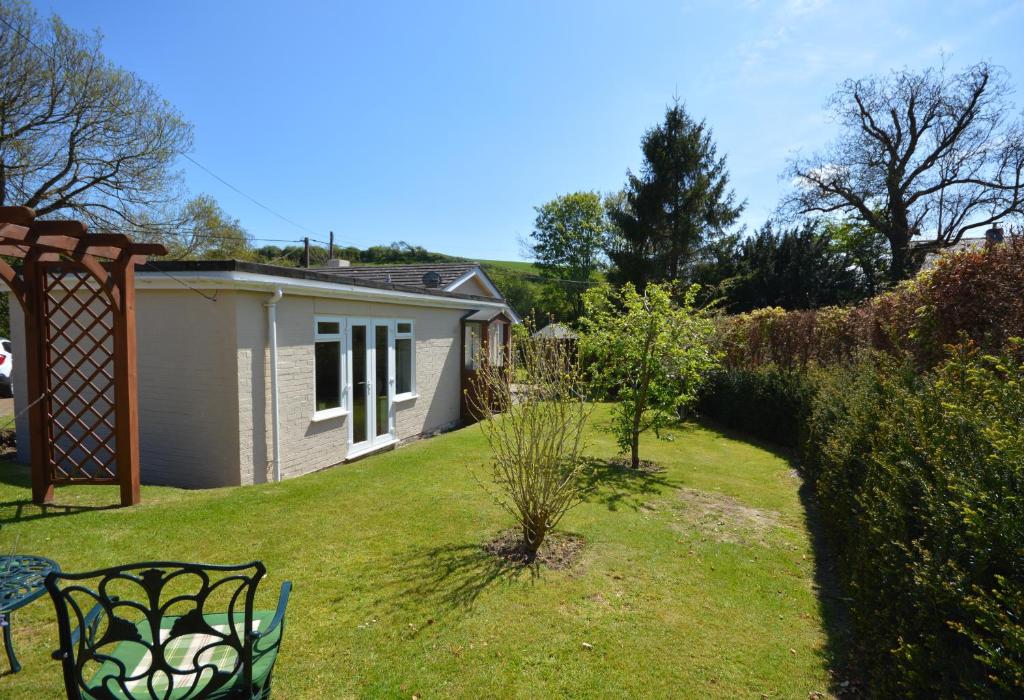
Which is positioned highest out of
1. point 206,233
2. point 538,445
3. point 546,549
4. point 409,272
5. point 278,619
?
point 206,233

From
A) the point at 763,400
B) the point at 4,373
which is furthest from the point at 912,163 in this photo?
the point at 4,373

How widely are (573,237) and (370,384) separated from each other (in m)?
43.2

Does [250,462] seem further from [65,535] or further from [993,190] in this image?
[993,190]

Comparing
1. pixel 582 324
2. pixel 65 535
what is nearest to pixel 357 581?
pixel 65 535

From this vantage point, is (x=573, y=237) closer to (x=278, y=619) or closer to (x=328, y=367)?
(x=328, y=367)

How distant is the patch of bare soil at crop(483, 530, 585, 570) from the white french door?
15.8 ft

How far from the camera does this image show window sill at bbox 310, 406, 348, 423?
844 cm

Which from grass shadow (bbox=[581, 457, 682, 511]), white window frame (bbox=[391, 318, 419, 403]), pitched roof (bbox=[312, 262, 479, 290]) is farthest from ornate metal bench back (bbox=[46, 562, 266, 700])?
pitched roof (bbox=[312, 262, 479, 290])

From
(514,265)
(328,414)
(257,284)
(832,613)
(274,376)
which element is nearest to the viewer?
(832,613)

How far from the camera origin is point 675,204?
31.9m

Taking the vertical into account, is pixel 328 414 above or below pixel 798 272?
below

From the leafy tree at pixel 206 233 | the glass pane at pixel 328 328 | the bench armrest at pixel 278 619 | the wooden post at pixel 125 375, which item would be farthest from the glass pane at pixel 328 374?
the leafy tree at pixel 206 233

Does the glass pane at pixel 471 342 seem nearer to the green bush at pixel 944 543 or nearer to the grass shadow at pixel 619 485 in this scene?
the grass shadow at pixel 619 485

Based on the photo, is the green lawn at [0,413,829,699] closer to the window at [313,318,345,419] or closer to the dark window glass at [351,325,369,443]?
the window at [313,318,345,419]
